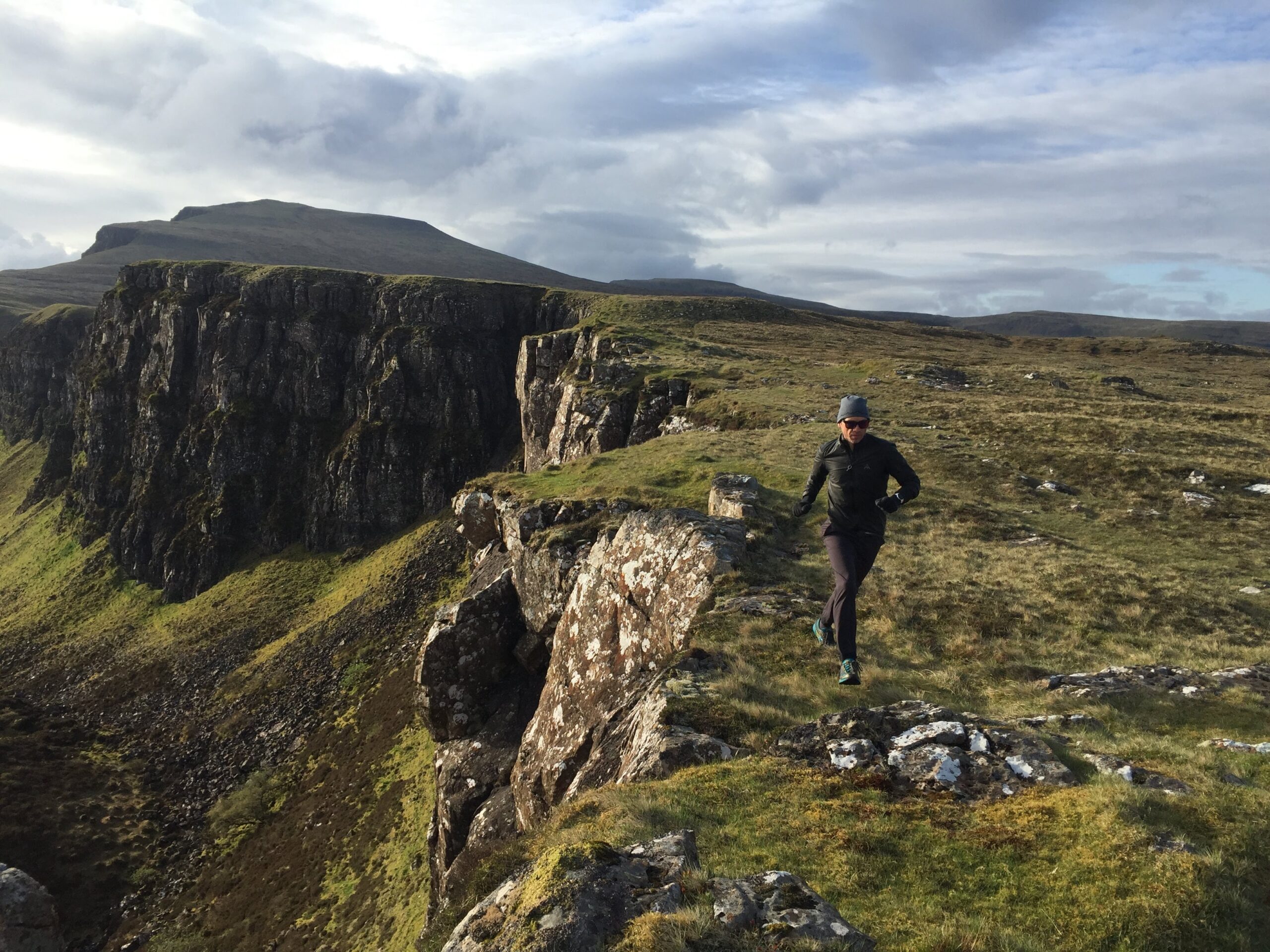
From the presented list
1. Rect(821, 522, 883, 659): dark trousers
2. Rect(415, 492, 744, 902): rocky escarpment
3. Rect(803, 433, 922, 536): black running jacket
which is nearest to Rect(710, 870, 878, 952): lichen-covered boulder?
Rect(415, 492, 744, 902): rocky escarpment

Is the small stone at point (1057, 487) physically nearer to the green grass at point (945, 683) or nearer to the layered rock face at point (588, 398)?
the green grass at point (945, 683)

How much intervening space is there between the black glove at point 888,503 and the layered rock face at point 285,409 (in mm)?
100348

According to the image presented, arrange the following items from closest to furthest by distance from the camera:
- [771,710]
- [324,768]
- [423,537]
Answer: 1. [771,710]
2. [324,768]
3. [423,537]

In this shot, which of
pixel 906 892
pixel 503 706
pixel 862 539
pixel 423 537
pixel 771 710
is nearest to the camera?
pixel 906 892

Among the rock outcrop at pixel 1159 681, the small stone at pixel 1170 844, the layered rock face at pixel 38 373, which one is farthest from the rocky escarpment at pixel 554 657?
the layered rock face at pixel 38 373

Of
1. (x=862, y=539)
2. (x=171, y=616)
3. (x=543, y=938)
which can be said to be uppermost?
(x=862, y=539)

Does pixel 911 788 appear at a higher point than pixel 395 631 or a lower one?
higher

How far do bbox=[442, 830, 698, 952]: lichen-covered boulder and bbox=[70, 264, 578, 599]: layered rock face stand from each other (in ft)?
339

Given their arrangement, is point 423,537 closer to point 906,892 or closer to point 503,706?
point 503,706

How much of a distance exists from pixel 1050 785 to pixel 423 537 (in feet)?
290

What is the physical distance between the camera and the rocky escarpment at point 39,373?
494 feet

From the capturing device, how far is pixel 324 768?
5088 centimetres

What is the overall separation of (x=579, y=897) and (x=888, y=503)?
27.9ft

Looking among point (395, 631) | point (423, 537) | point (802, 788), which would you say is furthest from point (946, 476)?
point (423, 537)
